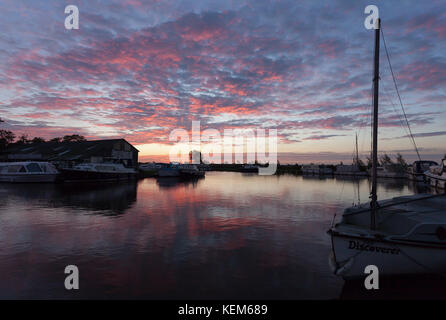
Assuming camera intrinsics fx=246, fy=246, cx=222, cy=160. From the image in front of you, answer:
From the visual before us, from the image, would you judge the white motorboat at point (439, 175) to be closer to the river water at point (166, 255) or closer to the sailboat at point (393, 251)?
the river water at point (166, 255)

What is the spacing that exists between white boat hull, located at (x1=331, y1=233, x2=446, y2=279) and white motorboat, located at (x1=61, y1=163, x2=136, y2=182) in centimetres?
5159

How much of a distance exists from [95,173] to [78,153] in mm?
23128

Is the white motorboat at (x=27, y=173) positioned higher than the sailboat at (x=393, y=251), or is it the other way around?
the white motorboat at (x=27, y=173)

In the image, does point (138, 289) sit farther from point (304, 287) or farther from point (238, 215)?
point (238, 215)

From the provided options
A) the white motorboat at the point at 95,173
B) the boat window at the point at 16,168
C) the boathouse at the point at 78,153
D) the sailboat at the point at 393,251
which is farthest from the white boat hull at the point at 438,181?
the boat window at the point at 16,168

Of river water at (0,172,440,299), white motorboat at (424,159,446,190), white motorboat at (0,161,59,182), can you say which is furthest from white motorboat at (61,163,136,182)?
white motorboat at (424,159,446,190)

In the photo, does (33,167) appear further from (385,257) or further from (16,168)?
(385,257)

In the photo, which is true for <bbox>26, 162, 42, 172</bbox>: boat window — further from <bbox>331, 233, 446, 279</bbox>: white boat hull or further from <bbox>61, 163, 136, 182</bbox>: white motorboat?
<bbox>331, 233, 446, 279</bbox>: white boat hull

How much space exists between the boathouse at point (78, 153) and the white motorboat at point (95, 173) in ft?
34.0

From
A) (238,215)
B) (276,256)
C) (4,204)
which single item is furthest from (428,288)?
(4,204)

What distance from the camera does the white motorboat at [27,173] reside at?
45.4 meters

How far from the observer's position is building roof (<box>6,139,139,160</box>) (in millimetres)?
68438

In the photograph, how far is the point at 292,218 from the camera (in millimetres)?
19188

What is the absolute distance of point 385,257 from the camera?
8.37 metres
